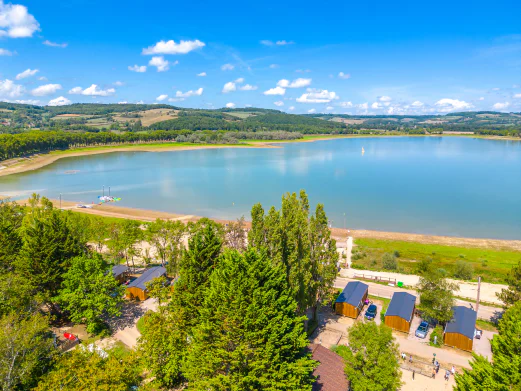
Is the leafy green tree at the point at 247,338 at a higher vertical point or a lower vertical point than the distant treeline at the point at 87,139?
lower

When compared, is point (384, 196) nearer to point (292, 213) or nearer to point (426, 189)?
point (426, 189)

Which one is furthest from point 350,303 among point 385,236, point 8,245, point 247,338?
point 385,236

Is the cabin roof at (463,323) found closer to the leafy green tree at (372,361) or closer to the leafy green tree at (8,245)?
the leafy green tree at (372,361)

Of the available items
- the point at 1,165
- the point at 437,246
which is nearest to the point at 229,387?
the point at 437,246

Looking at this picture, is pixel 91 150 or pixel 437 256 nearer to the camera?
pixel 437 256

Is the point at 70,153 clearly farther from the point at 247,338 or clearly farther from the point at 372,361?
the point at 372,361

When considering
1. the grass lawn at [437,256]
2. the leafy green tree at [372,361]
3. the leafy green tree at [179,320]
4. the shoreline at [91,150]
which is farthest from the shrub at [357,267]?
the shoreline at [91,150]
